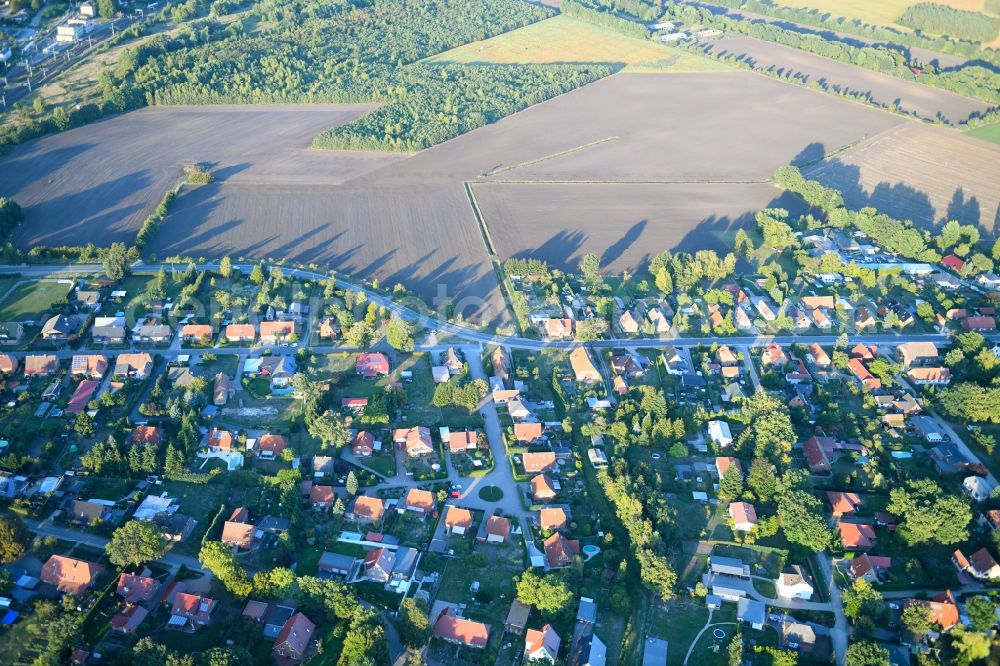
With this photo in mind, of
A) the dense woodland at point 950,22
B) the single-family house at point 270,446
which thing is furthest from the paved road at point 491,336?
the dense woodland at point 950,22

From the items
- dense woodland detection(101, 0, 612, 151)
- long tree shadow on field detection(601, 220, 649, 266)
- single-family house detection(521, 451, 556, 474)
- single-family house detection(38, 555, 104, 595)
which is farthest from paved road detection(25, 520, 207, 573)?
dense woodland detection(101, 0, 612, 151)

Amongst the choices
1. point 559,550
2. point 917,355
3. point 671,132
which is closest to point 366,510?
point 559,550

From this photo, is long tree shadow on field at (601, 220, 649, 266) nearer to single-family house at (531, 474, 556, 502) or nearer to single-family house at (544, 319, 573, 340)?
single-family house at (544, 319, 573, 340)

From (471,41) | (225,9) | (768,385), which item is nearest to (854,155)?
(768,385)

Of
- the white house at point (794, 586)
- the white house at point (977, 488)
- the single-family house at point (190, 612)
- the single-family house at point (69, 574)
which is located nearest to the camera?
the single-family house at point (190, 612)

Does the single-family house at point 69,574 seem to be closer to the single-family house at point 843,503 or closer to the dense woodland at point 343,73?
the single-family house at point 843,503

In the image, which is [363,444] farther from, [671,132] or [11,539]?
[671,132]

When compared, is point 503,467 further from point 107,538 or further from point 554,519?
point 107,538
